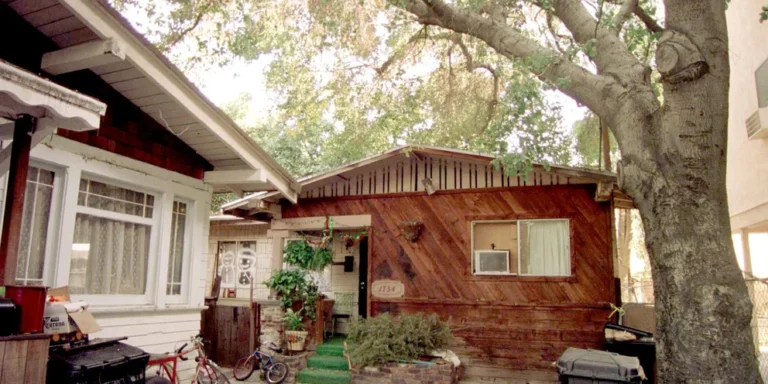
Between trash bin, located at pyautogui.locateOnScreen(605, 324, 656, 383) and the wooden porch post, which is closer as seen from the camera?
the wooden porch post

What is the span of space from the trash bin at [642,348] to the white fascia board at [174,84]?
5.35 meters

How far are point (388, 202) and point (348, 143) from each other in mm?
4921

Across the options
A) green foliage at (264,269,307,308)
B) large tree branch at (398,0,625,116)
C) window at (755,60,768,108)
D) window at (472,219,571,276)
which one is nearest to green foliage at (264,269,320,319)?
green foliage at (264,269,307,308)

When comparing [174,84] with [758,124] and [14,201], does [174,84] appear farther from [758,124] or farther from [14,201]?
[758,124]

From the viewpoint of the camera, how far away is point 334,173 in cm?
1044

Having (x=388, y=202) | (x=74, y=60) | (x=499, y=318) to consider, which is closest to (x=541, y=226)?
(x=499, y=318)

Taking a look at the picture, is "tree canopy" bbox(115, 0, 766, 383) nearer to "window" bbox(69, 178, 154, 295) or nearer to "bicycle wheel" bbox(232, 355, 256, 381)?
"window" bbox(69, 178, 154, 295)

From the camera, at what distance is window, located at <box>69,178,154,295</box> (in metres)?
5.65

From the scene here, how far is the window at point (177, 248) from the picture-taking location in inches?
269

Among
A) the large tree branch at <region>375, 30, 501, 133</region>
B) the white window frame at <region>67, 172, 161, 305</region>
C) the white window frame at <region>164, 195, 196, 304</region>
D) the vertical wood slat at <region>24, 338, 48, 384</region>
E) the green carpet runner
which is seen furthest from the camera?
the large tree branch at <region>375, 30, 501, 133</region>

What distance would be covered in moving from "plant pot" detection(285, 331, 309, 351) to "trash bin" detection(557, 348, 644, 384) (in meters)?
5.96

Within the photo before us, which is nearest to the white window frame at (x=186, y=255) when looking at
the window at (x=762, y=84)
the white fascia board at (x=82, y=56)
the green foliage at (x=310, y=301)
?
the white fascia board at (x=82, y=56)

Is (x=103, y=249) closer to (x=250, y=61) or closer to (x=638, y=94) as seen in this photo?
(x=638, y=94)

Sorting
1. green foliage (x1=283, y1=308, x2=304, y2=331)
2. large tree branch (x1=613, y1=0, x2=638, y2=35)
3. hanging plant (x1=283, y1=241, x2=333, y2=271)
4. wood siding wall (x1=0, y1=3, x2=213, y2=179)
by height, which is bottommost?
green foliage (x1=283, y1=308, x2=304, y2=331)
